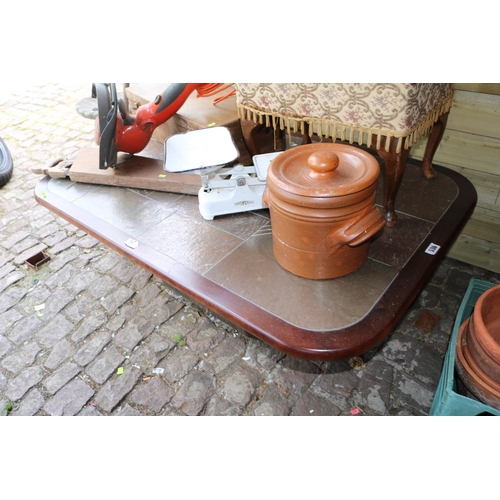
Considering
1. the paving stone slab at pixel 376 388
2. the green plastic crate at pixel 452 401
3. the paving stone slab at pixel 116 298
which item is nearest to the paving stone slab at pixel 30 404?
the paving stone slab at pixel 116 298

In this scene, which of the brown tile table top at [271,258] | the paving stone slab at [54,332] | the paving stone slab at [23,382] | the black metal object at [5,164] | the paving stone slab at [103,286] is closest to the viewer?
the brown tile table top at [271,258]

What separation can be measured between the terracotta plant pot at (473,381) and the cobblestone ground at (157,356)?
362mm

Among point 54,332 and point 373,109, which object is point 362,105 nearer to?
point 373,109

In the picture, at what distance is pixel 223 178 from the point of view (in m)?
1.92

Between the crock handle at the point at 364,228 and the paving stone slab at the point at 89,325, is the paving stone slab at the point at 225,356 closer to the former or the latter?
the paving stone slab at the point at 89,325

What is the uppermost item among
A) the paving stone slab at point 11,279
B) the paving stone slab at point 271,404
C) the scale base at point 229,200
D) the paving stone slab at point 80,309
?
the scale base at point 229,200

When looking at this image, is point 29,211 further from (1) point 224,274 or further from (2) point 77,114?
(1) point 224,274

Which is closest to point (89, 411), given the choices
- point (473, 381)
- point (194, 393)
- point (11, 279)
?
point (194, 393)

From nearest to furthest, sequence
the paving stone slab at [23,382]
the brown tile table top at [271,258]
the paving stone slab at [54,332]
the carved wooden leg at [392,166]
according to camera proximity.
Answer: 1. the brown tile table top at [271,258]
2. the carved wooden leg at [392,166]
3. the paving stone slab at [23,382]
4. the paving stone slab at [54,332]

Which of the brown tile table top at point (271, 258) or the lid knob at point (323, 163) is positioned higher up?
the lid knob at point (323, 163)

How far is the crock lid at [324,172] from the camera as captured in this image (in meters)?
1.24

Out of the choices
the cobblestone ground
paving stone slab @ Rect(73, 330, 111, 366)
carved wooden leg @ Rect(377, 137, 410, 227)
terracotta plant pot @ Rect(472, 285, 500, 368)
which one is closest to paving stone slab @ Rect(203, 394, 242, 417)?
the cobblestone ground

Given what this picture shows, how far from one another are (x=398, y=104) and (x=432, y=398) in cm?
121

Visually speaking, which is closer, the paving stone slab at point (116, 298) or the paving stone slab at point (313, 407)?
the paving stone slab at point (313, 407)
